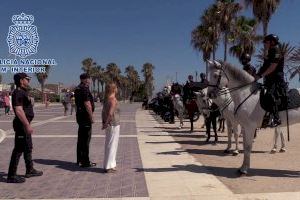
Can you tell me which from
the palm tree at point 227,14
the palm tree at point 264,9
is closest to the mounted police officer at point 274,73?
the palm tree at point 264,9

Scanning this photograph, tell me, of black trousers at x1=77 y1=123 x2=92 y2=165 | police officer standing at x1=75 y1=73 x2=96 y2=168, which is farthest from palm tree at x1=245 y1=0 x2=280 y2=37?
black trousers at x1=77 y1=123 x2=92 y2=165

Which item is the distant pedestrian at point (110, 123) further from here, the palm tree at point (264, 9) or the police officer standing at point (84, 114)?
the palm tree at point (264, 9)

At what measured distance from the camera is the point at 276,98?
8.98 meters

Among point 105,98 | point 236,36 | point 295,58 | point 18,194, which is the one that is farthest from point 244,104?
point 236,36

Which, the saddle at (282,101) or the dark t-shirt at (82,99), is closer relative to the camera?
the saddle at (282,101)

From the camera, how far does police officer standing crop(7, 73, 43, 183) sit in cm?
855

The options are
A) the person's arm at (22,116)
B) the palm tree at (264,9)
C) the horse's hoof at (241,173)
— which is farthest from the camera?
the palm tree at (264,9)

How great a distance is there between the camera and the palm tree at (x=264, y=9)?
30.2 m

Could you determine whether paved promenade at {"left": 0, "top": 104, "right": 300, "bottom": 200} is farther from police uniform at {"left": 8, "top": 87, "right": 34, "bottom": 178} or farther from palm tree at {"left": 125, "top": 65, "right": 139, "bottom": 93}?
palm tree at {"left": 125, "top": 65, "right": 139, "bottom": 93}

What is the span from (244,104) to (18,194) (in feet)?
14.6

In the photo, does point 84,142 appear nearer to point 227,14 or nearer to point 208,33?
point 227,14

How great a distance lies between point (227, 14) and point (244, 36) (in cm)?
236

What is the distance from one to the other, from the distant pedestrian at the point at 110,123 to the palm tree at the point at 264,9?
2256 cm

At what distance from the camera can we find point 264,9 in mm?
30234
